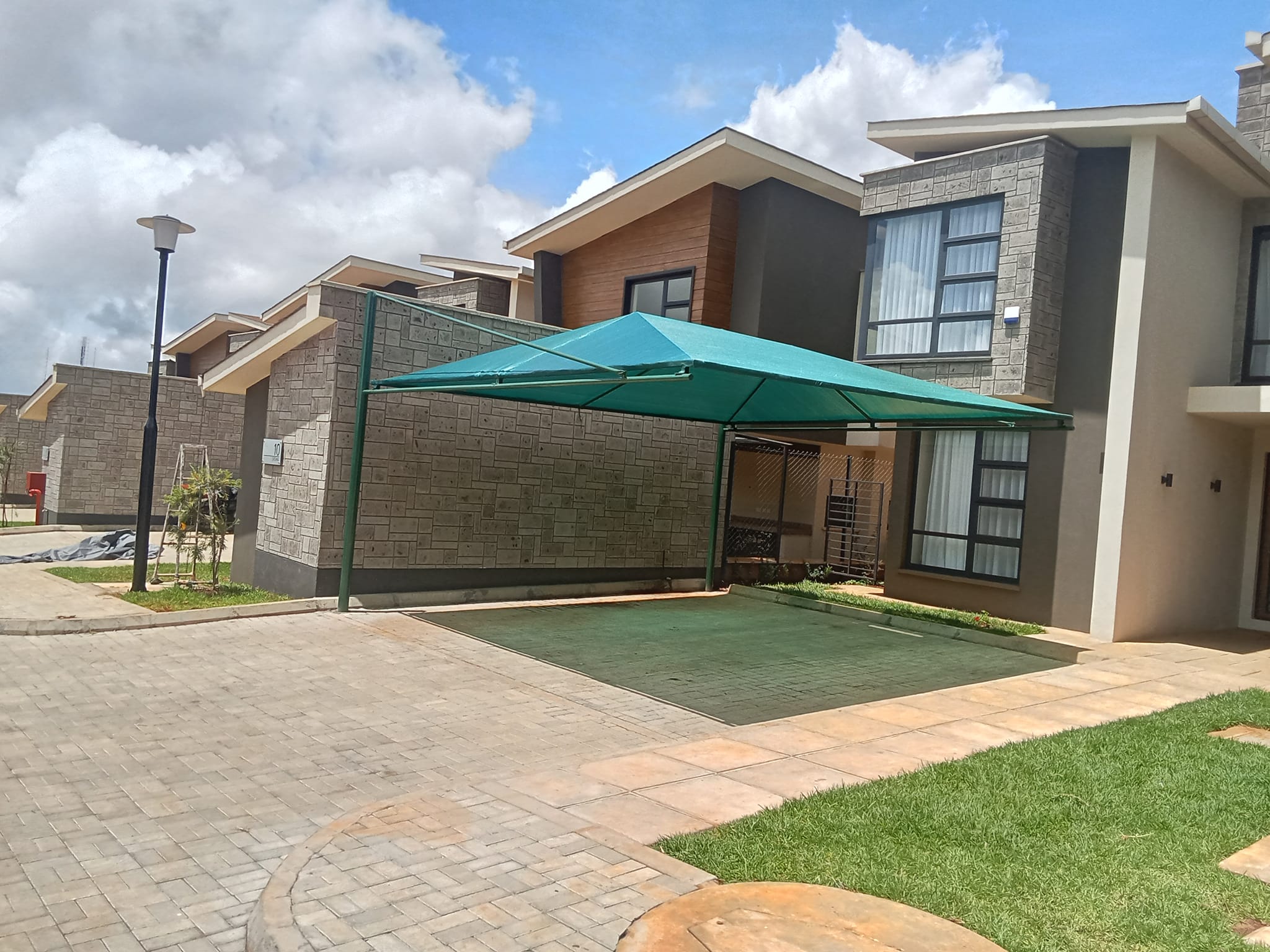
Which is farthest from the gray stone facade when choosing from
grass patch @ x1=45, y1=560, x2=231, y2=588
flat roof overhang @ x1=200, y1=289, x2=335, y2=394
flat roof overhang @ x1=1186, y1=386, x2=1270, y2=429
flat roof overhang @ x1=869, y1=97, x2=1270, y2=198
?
flat roof overhang @ x1=1186, y1=386, x2=1270, y2=429

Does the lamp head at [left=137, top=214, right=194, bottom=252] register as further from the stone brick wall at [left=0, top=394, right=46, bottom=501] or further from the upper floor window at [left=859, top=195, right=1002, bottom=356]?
the stone brick wall at [left=0, top=394, right=46, bottom=501]

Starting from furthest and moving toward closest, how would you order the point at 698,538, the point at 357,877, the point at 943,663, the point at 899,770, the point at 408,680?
1. the point at 698,538
2. the point at 943,663
3. the point at 408,680
4. the point at 899,770
5. the point at 357,877

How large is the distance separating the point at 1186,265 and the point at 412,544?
35.3 feet

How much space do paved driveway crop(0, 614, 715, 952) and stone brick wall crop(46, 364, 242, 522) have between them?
12984 mm

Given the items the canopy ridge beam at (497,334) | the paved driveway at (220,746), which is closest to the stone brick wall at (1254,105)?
the canopy ridge beam at (497,334)

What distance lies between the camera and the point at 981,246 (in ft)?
43.0

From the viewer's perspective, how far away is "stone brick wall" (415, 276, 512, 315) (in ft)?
69.4

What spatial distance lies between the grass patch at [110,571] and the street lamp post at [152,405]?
1178mm

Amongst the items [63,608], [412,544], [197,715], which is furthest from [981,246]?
[63,608]

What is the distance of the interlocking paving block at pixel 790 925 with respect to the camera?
3.42 metres

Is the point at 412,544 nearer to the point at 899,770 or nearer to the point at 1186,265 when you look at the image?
the point at 899,770

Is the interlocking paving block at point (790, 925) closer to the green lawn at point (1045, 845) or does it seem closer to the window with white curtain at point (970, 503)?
the green lawn at point (1045, 845)

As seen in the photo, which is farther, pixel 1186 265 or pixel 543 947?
pixel 1186 265

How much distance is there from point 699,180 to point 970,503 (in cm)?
724
